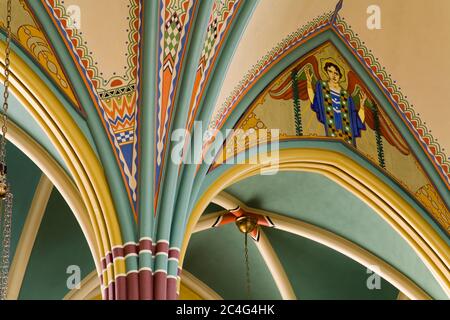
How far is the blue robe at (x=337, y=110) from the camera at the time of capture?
13039mm

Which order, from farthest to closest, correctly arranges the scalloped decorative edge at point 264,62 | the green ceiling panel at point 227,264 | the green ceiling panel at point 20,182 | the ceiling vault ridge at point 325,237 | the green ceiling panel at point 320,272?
the green ceiling panel at point 227,264 < the green ceiling panel at point 320,272 < the ceiling vault ridge at point 325,237 < the green ceiling panel at point 20,182 < the scalloped decorative edge at point 264,62

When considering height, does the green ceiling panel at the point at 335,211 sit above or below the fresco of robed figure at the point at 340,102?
below

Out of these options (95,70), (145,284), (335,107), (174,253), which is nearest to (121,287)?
(145,284)

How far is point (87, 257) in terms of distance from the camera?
15125 millimetres

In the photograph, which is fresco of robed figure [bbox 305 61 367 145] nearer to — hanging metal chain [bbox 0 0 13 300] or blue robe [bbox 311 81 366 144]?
blue robe [bbox 311 81 366 144]

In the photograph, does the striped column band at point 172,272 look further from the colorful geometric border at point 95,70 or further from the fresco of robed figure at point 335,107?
the fresco of robed figure at point 335,107

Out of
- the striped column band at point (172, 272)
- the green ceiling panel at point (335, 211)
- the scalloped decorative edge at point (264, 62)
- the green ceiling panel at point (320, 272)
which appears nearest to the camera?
the striped column band at point (172, 272)

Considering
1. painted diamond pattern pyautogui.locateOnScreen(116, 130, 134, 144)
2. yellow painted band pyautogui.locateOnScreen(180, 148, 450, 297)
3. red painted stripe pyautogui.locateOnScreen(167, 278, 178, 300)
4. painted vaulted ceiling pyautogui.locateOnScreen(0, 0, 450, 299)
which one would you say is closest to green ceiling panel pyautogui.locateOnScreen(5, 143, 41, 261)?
painted vaulted ceiling pyautogui.locateOnScreen(0, 0, 450, 299)

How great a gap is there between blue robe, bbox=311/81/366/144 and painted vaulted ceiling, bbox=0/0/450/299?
0.02 meters

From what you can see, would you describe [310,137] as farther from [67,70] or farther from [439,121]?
[67,70]

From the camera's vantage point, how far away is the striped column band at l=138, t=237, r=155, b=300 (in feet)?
32.9

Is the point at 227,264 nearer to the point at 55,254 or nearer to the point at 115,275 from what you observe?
the point at 55,254

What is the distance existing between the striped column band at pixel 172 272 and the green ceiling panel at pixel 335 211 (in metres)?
3.91

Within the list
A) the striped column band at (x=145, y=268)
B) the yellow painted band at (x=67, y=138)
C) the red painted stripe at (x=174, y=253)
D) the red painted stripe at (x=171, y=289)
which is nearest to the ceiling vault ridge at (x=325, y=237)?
the yellow painted band at (x=67, y=138)
